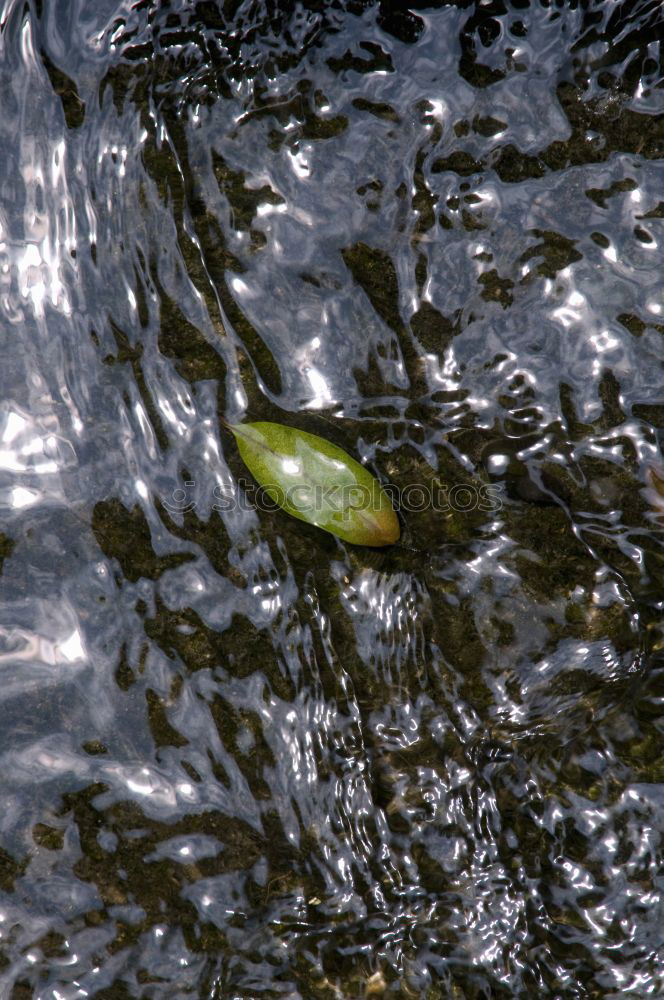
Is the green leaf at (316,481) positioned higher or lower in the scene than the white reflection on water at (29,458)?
lower

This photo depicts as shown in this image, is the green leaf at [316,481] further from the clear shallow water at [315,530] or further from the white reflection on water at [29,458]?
the white reflection on water at [29,458]

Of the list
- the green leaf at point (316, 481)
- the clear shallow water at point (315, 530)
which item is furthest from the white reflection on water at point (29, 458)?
the green leaf at point (316, 481)

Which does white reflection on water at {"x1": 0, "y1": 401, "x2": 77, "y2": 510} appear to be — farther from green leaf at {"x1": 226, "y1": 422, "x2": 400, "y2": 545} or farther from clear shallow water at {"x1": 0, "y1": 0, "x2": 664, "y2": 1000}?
green leaf at {"x1": 226, "y1": 422, "x2": 400, "y2": 545}

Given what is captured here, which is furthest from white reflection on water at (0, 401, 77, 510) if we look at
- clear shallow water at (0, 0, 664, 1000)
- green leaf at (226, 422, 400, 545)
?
green leaf at (226, 422, 400, 545)

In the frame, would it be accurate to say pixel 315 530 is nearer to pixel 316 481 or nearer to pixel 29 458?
pixel 316 481

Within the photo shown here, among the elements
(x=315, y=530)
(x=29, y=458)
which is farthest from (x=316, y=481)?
(x=29, y=458)

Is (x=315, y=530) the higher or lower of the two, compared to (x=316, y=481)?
lower
